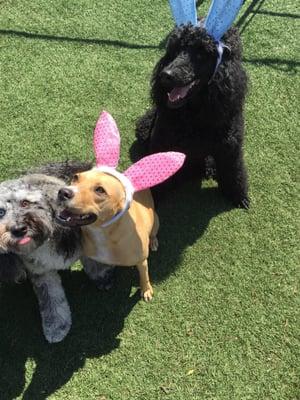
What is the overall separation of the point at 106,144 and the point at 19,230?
1.90 ft

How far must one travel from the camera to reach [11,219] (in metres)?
2.10

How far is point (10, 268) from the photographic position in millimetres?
2275

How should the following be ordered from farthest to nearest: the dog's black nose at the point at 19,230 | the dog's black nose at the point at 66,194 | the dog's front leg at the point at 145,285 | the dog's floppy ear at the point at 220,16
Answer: the dog's front leg at the point at 145,285 → the dog's floppy ear at the point at 220,16 → the dog's black nose at the point at 19,230 → the dog's black nose at the point at 66,194

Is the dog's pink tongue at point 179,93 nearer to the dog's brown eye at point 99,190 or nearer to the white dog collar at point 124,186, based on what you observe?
the white dog collar at point 124,186

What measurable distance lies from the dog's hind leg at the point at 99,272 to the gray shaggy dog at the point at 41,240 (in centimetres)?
22

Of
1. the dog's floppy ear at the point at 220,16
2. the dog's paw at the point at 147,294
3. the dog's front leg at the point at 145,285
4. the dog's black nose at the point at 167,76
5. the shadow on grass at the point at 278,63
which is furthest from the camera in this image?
the shadow on grass at the point at 278,63

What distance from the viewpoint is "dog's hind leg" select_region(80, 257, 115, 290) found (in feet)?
9.34

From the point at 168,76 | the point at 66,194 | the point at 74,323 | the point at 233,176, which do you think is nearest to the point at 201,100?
the point at 168,76

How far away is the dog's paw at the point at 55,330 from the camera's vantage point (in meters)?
2.71

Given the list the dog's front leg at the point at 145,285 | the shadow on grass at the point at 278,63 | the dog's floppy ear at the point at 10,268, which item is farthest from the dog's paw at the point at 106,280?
the shadow on grass at the point at 278,63

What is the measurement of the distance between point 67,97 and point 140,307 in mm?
1867

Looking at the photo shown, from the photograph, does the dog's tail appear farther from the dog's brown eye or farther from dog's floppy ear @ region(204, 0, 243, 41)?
dog's floppy ear @ region(204, 0, 243, 41)

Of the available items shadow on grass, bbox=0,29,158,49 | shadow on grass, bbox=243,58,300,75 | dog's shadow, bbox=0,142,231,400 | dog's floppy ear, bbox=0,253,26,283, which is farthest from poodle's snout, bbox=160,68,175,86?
shadow on grass, bbox=243,58,300,75

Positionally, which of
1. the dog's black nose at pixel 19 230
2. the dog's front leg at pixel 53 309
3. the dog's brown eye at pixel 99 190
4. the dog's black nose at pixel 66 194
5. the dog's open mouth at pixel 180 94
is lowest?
the dog's front leg at pixel 53 309
